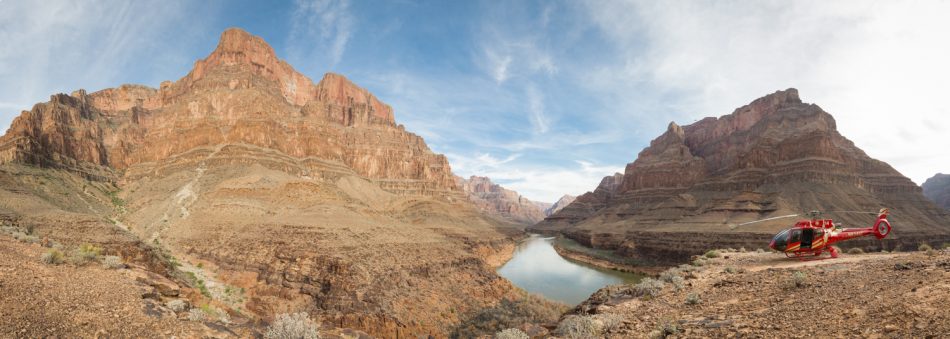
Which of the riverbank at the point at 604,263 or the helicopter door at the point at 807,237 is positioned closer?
the helicopter door at the point at 807,237

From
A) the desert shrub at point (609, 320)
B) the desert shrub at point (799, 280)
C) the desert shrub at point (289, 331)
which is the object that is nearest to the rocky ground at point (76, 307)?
→ the desert shrub at point (289, 331)

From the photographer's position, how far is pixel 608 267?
60312 mm

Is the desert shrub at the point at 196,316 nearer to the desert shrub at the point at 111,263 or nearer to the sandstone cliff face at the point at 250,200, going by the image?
the desert shrub at the point at 111,263

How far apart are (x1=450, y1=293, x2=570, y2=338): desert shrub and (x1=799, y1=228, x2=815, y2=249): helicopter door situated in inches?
525

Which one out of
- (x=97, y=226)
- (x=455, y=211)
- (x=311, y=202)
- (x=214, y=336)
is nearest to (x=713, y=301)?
(x=214, y=336)

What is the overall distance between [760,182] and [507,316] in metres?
85.5

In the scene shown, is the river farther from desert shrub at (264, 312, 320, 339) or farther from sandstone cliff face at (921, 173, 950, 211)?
sandstone cliff face at (921, 173, 950, 211)

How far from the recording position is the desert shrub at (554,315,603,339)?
796 cm

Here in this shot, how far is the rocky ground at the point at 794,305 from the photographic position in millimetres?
5754

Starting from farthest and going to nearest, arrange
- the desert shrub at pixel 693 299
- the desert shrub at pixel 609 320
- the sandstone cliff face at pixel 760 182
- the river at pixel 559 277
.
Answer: the sandstone cliff face at pixel 760 182
the river at pixel 559 277
the desert shrub at pixel 693 299
the desert shrub at pixel 609 320

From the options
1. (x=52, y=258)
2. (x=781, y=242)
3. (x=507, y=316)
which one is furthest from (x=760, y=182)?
(x=52, y=258)

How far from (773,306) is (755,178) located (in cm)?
9843

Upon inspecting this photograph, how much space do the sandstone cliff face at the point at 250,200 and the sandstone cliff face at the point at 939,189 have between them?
516 ft

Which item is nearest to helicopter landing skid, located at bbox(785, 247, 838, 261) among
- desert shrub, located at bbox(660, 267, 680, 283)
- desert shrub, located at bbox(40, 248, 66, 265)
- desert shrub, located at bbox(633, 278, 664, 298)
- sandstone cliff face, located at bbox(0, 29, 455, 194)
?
desert shrub, located at bbox(660, 267, 680, 283)
